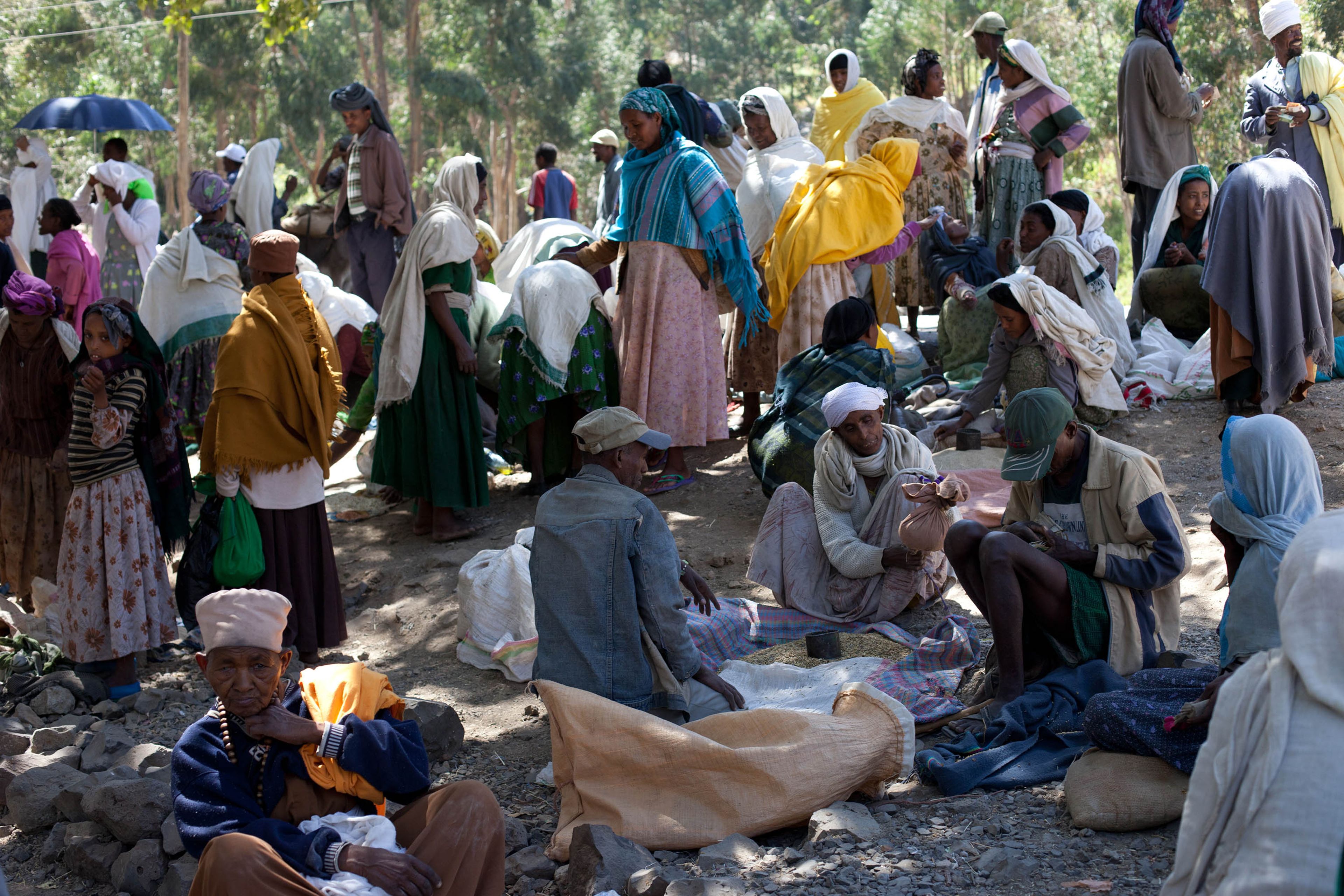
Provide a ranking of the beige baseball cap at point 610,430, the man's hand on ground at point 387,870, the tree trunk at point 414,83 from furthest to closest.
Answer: the tree trunk at point 414,83, the beige baseball cap at point 610,430, the man's hand on ground at point 387,870

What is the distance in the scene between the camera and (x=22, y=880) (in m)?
3.87

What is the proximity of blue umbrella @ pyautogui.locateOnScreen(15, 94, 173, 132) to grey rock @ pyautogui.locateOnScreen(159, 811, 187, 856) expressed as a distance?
9490 mm

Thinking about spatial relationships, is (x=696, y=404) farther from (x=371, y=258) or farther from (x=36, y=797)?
(x=36, y=797)

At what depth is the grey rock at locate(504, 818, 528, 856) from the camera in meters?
3.53

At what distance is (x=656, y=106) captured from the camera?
6309mm

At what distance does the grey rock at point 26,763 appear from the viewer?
4258mm

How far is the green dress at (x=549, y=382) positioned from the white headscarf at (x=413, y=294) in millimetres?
604

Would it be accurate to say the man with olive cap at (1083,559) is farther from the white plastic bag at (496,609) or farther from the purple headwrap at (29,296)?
the purple headwrap at (29,296)

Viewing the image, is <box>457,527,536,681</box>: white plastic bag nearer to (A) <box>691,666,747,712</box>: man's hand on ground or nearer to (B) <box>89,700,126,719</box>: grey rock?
(A) <box>691,666,747,712</box>: man's hand on ground

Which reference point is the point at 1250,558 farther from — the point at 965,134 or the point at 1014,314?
the point at 965,134

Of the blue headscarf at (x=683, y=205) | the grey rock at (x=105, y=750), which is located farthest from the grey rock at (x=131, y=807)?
the blue headscarf at (x=683, y=205)

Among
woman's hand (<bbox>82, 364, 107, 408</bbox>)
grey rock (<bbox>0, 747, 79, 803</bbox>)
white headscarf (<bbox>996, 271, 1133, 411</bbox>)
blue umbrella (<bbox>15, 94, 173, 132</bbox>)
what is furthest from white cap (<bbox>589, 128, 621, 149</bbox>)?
grey rock (<bbox>0, 747, 79, 803</bbox>)

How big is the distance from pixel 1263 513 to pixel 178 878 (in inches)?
126

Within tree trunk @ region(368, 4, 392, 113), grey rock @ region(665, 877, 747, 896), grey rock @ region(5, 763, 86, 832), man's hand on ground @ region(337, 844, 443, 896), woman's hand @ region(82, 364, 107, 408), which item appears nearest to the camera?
man's hand on ground @ region(337, 844, 443, 896)
